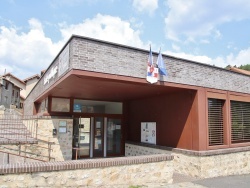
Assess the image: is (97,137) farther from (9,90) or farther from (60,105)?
(9,90)

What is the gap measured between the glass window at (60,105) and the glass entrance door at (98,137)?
167cm

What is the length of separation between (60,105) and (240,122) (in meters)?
8.49

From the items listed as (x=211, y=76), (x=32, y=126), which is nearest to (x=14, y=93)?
(x=32, y=126)

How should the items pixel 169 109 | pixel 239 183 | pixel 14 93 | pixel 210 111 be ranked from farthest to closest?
pixel 14 93
pixel 169 109
pixel 210 111
pixel 239 183

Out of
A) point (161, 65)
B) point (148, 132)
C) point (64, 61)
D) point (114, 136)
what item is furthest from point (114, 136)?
point (64, 61)

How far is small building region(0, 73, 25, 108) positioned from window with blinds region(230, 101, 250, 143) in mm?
33762

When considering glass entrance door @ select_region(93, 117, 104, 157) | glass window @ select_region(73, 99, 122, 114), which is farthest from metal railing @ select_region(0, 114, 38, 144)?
glass entrance door @ select_region(93, 117, 104, 157)

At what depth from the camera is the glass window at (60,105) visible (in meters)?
11.9

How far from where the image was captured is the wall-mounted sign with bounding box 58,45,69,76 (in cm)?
705

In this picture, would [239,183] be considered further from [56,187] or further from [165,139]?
[56,187]

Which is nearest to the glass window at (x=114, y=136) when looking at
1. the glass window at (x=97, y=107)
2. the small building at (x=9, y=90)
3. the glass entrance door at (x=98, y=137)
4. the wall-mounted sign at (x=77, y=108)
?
the glass entrance door at (x=98, y=137)

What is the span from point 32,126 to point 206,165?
903cm

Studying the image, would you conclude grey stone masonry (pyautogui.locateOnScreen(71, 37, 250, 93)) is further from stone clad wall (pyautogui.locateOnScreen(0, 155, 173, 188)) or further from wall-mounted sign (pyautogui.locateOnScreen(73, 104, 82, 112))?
wall-mounted sign (pyautogui.locateOnScreen(73, 104, 82, 112))

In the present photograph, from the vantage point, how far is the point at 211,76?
9.77 meters
